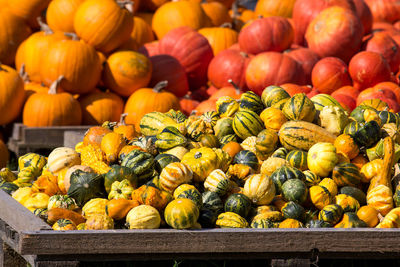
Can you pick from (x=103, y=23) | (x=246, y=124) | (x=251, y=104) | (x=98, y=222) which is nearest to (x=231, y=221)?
(x=98, y=222)

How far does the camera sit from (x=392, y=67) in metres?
6.56

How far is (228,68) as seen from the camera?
21.9ft

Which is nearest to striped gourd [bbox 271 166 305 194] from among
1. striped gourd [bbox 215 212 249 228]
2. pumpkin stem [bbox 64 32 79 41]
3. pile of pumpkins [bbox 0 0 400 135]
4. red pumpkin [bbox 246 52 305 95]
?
striped gourd [bbox 215 212 249 228]

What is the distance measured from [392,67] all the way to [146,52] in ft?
8.96

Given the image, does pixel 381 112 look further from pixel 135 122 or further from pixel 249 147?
pixel 135 122

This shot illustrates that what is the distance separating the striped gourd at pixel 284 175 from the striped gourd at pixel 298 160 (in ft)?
0.40

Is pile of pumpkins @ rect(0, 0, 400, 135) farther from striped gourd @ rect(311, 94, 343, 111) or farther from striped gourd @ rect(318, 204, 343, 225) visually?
striped gourd @ rect(318, 204, 343, 225)

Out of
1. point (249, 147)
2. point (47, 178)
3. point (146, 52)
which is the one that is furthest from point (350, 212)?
point (146, 52)

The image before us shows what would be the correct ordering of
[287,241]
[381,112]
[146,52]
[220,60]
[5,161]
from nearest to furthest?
[287,241]
[381,112]
[5,161]
[220,60]
[146,52]

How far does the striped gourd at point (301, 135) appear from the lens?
370 cm

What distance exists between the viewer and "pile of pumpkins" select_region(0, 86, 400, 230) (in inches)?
125

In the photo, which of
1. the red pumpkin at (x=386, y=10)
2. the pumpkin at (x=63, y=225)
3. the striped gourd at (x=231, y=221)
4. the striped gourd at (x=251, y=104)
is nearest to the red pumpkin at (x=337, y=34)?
the red pumpkin at (x=386, y=10)

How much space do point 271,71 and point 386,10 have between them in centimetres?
259

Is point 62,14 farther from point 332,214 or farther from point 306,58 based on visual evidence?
point 332,214
